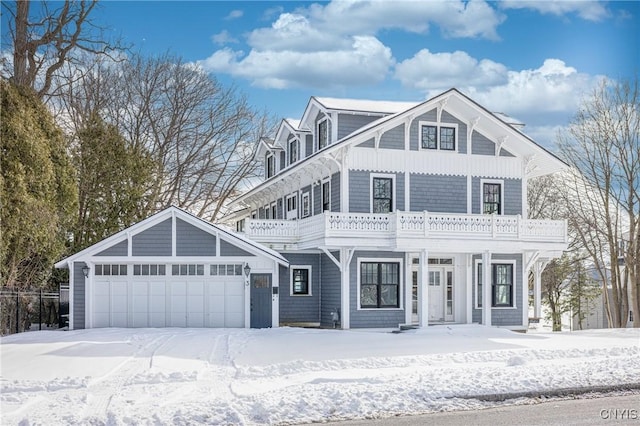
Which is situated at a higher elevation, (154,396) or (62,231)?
(62,231)

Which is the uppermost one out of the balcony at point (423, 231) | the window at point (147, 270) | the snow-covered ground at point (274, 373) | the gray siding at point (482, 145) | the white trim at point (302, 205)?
the gray siding at point (482, 145)

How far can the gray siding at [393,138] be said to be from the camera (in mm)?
27797

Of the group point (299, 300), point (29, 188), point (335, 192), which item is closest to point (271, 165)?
point (299, 300)

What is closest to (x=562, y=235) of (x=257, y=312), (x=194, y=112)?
(x=257, y=312)

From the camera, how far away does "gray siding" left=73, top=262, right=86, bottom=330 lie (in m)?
26.6

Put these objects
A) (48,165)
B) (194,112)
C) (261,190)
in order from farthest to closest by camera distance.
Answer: (194,112) < (261,190) < (48,165)

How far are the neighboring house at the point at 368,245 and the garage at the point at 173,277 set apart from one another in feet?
0.16

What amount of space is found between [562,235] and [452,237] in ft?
15.1

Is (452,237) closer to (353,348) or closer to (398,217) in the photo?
(398,217)

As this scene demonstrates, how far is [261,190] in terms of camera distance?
35.9 meters

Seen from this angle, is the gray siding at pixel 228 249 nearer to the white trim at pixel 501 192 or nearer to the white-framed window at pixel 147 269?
the white-framed window at pixel 147 269

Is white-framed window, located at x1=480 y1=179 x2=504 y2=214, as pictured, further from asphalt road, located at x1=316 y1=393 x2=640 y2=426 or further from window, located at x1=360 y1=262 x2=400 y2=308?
asphalt road, located at x1=316 y1=393 x2=640 y2=426

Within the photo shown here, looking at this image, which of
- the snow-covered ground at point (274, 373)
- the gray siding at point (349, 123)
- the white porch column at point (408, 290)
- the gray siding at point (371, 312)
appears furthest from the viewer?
the gray siding at point (349, 123)

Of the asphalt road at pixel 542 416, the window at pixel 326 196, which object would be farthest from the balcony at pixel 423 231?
the asphalt road at pixel 542 416
